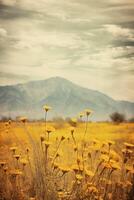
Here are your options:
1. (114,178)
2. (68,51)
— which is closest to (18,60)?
(68,51)

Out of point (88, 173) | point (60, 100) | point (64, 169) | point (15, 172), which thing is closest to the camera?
point (64, 169)

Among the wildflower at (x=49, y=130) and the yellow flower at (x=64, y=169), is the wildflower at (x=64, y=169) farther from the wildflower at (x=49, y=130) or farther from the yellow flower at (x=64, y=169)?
the wildflower at (x=49, y=130)

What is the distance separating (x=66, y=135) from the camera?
3.20 m

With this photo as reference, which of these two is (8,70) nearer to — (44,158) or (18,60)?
(18,60)

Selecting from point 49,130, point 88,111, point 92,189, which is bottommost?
point 92,189

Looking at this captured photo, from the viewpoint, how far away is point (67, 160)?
10.3ft

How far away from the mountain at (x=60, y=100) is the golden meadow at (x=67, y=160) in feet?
0.25

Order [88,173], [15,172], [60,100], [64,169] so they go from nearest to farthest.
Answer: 1. [64,169]
2. [88,173]
3. [15,172]
4. [60,100]

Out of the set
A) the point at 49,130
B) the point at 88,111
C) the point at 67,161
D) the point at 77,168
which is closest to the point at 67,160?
the point at 67,161

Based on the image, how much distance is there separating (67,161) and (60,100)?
520 mm

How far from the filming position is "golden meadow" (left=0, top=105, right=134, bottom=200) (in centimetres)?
307

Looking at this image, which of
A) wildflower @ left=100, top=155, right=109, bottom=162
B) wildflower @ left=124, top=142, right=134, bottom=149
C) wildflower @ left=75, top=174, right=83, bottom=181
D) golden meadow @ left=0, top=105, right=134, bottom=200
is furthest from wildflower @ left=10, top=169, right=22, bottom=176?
wildflower @ left=124, top=142, right=134, bottom=149

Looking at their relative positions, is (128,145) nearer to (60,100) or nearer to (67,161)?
(67,161)

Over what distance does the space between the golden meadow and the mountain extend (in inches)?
2.9
